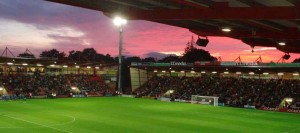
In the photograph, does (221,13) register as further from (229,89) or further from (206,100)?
(229,89)

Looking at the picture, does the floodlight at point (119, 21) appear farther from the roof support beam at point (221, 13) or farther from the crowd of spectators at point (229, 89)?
the crowd of spectators at point (229, 89)

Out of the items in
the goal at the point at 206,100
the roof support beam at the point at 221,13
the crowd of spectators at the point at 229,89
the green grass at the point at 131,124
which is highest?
the roof support beam at the point at 221,13

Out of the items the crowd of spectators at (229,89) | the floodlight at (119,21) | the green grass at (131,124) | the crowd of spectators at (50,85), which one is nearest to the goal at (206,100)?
the crowd of spectators at (229,89)

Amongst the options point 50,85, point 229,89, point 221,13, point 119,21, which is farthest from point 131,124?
point 50,85

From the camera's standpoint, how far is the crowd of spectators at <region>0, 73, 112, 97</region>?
5906 centimetres

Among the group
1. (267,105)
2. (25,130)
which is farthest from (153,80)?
(25,130)

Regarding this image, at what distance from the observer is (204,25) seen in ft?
54.1

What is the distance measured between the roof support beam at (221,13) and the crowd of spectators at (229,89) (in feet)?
131

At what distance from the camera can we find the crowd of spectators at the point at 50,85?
59.1 meters

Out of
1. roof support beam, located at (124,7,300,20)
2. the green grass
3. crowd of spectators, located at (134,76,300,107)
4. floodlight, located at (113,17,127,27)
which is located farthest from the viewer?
crowd of spectators, located at (134,76,300,107)

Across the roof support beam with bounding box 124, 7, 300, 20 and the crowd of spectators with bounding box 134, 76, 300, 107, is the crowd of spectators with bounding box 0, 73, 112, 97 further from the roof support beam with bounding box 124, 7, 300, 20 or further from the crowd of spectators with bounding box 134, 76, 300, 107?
the roof support beam with bounding box 124, 7, 300, 20

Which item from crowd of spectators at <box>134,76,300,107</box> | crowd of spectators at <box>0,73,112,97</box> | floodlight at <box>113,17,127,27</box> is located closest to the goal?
crowd of spectators at <box>134,76,300,107</box>

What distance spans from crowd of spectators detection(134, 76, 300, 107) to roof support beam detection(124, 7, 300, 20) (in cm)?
3984

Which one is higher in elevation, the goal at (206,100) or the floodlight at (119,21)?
the floodlight at (119,21)
